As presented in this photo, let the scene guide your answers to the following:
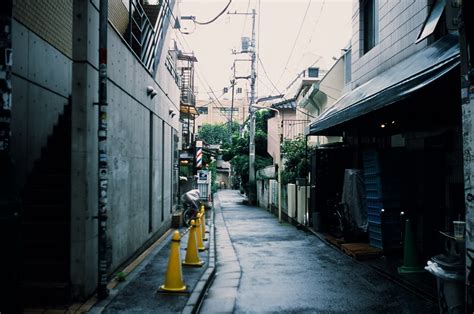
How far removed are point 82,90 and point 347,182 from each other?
830 centimetres

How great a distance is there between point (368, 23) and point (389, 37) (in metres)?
2.90

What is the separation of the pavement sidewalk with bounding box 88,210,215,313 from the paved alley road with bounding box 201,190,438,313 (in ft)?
0.88

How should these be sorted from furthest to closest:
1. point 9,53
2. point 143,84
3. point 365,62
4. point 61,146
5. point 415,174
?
point 365,62, point 143,84, point 415,174, point 61,146, point 9,53

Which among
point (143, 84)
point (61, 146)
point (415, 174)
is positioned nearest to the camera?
point (61, 146)

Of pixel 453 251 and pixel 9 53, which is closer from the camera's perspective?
pixel 9 53

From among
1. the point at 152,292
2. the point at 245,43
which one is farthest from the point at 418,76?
the point at 245,43

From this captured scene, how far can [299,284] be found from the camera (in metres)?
8.45

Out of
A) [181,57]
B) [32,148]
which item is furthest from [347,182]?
[181,57]

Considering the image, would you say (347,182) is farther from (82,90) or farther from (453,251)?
(82,90)

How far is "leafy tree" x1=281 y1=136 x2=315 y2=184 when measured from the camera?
20905 mm

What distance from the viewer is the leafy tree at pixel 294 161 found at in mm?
20905

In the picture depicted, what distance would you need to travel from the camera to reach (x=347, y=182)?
12.7m

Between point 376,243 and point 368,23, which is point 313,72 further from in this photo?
point 376,243

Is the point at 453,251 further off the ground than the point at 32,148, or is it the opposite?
the point at 32,148
